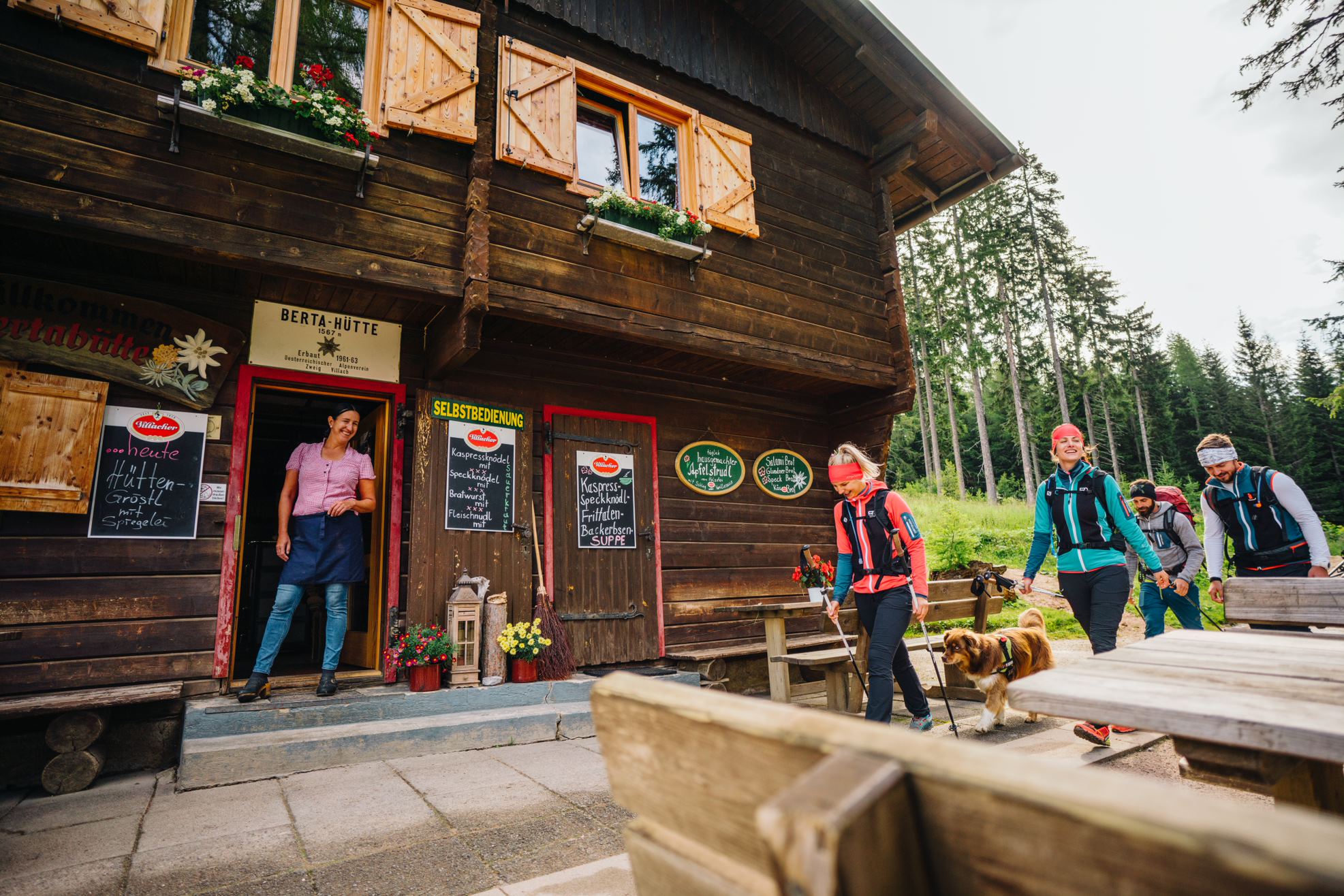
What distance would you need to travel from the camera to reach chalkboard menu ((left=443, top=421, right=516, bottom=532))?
19.3ft

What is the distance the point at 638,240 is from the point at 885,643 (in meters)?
4.05

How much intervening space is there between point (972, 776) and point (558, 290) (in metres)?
5.67

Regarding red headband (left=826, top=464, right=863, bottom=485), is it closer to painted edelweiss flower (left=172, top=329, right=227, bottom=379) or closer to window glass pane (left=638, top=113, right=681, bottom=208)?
window glass pane (left=638, top=113, right=681, bottom=208)

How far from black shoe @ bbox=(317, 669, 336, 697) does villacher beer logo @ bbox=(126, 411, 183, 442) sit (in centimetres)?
203

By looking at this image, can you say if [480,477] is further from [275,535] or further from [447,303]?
[275,535]

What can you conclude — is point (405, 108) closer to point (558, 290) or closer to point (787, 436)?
point (558, 290)

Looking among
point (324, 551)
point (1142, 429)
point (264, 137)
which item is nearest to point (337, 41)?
point (264, 137)

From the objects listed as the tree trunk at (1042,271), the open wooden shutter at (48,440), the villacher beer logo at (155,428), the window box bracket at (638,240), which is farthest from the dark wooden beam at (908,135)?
the tree trunk at (1042,271)

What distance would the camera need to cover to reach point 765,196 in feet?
25.0

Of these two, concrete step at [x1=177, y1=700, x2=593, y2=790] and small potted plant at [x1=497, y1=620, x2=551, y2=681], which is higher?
small potted plant at [x1=497, y1=620, x2=551, y2=681]

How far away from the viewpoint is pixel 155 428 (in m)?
4.93

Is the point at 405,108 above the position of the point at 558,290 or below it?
above

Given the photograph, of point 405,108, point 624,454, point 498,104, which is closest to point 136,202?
point 405,108

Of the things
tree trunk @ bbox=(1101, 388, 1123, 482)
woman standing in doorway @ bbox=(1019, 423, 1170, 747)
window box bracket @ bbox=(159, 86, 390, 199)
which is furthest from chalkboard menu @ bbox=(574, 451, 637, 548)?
tree trunk @ bbox=(1101, 388, 1123, 482)
